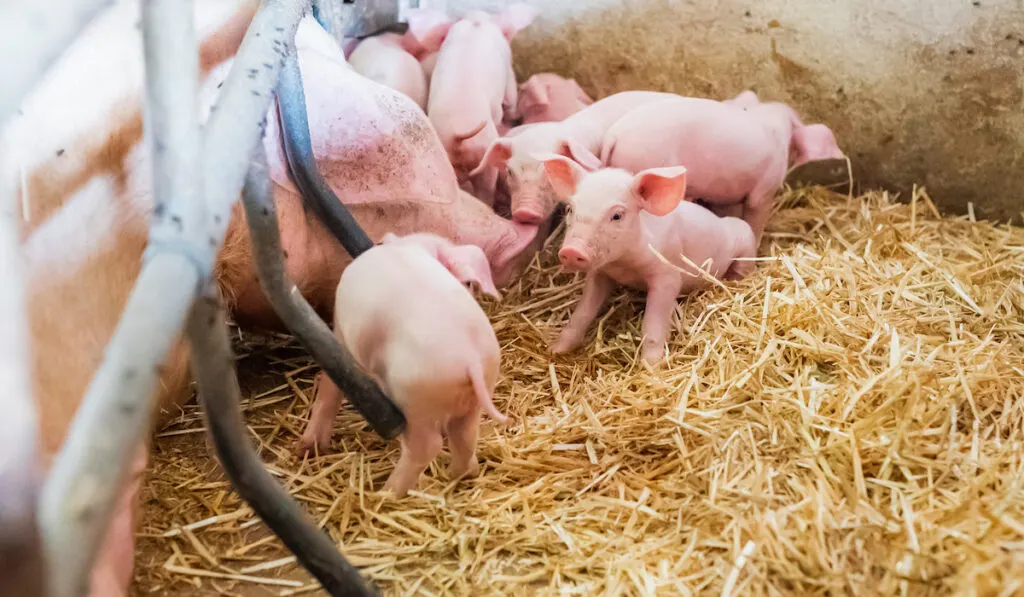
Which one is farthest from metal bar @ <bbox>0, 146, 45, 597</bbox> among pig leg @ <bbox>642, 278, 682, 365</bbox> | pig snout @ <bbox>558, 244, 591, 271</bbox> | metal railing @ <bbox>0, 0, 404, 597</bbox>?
pig leg @ <bbox>642, 278, 682, 365</bbox>

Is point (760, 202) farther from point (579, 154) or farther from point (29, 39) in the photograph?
point (29, 39)

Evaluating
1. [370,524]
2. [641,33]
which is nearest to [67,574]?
[370,524]

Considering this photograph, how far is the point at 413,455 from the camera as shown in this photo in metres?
1.50

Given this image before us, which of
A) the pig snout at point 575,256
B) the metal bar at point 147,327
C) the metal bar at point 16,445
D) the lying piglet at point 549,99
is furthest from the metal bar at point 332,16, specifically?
the metal bar at point 16,445

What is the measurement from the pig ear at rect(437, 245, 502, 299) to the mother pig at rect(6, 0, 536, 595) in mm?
394

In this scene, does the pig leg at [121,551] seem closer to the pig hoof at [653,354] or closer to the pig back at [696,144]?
the pig hoof at [653,354]

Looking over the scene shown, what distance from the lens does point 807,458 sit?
1.52m

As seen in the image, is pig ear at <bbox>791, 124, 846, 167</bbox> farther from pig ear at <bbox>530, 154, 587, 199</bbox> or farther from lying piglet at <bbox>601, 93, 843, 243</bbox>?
pig ear at <bbox>530, 154, 587, 199</bbox>

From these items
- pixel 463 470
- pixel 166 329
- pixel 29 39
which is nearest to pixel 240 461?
pixel 166 329

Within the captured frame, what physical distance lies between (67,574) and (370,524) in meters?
0.82

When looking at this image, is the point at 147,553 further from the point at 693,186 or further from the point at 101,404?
the point at 693,186

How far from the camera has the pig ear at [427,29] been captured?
2781 mm

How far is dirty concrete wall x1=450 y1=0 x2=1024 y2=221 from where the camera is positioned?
241cm

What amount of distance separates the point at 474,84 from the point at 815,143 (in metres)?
0.96
